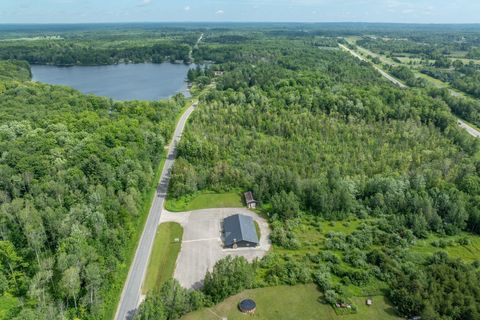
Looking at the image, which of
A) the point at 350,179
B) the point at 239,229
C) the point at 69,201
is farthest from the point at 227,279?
the point at 350,179

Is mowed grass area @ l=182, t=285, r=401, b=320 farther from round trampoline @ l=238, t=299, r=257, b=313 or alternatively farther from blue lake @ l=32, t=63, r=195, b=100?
blue lake @ l=32, t=63, r=195, b=100

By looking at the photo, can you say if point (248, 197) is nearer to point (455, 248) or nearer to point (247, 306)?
point (247, 306)

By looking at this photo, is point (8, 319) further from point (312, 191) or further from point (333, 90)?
point (333, 90)

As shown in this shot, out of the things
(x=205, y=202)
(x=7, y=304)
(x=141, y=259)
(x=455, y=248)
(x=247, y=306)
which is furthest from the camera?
(x=205, y=202)

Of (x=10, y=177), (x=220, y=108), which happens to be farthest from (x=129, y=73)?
(x=10, y=177)

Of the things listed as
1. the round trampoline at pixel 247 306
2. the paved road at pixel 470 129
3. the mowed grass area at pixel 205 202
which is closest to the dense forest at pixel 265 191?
the mowed grass area at pixel 205 202

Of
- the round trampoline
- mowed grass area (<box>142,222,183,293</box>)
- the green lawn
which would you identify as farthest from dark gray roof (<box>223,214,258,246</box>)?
the green lawn

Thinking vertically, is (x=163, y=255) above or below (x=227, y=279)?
below
